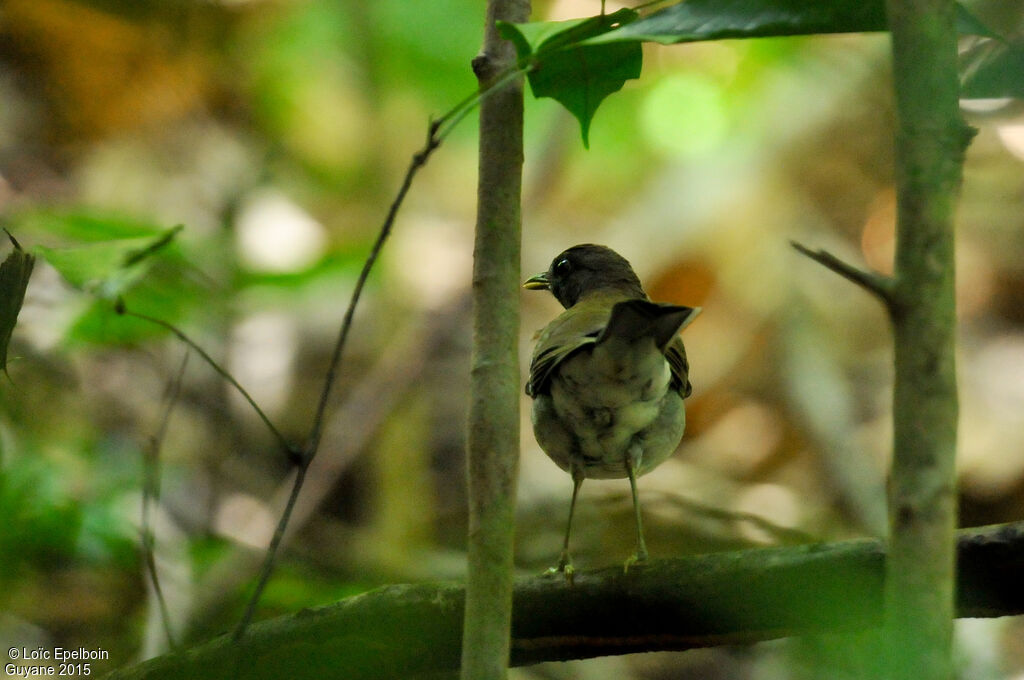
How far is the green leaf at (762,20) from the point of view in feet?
5.44

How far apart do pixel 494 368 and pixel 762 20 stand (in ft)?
2.54

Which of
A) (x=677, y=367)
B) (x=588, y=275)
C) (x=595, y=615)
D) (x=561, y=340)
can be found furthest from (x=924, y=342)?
(x=588, y=275)

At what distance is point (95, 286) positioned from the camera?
200 cm

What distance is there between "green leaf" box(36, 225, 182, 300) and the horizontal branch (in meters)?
Answer: 0.88

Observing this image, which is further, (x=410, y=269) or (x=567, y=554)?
(x=410, y=269)

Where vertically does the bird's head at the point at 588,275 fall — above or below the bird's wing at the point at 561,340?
above

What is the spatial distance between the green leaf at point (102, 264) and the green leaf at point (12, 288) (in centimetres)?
14

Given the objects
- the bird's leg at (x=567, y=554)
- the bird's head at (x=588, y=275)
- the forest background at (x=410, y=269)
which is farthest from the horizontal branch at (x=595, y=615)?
the forest background at (x=410, y=269)

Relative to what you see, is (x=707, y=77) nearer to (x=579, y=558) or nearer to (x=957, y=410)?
(x=579, y=558)

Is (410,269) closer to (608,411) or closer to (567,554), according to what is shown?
(608,411)

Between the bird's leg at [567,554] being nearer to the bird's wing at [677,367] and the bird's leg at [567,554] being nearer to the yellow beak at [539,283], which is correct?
the bird's wing at [677,367]

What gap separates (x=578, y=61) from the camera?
1958mm

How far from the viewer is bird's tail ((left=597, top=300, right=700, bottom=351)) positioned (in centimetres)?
268

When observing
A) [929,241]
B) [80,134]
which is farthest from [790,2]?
[80,134]
